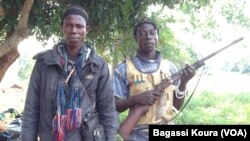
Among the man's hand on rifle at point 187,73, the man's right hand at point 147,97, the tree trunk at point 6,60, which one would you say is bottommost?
the man's right hand at point 147,97

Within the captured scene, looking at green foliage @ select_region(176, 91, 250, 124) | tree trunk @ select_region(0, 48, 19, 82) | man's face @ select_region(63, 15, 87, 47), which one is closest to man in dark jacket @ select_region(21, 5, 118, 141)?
man's face @ select_region(63, 15, 87, 47)

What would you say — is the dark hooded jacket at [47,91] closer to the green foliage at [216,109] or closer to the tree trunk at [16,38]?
the tree trunk at [16,38]

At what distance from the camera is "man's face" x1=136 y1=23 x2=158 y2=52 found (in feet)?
8.90

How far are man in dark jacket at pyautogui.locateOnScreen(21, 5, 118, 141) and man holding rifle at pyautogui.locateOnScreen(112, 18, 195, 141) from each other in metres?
0.45

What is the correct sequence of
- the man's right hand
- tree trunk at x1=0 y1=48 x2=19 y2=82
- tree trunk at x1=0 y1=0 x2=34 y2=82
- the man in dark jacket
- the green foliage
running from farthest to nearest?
1. the green foliage
2. tree trunk at x1=0 y1=48 x2=19 y2=82
3. tree trunk at x1=0 y1=0 x2=34 y2=82
4. the man's right hand
5. the man in dark jacket

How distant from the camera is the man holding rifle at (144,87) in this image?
2.67m

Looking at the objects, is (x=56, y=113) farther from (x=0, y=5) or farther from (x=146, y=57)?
(x=0, y=5)

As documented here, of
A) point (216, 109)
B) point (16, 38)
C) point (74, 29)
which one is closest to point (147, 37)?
point (74, 29)

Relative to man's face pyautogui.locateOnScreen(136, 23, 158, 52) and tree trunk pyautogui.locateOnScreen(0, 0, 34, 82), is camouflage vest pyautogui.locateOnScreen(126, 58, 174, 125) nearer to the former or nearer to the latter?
man's face pyautogui.locateOnScreen(136, 23, 158, 52)

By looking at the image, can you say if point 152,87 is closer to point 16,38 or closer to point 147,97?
point 147,97

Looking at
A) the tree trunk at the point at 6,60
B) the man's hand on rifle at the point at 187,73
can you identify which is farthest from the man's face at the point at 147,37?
the tree trunk at the point at 6,60

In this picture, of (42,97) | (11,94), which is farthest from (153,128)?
(11,94)

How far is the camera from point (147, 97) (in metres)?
2.65

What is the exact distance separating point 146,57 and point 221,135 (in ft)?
2.80
